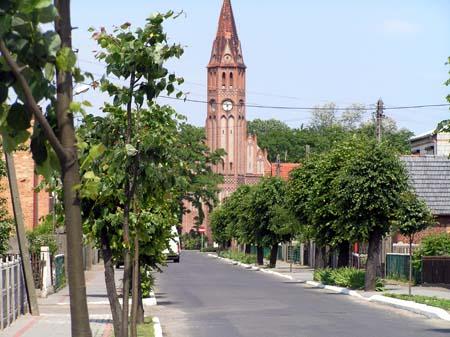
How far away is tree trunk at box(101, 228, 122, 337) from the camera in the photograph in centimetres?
1322

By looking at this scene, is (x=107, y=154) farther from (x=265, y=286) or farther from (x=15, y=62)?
(x=265, y=286)

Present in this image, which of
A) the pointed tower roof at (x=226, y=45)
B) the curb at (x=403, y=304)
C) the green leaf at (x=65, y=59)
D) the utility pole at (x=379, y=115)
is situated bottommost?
the curb at (x=403, y=304)

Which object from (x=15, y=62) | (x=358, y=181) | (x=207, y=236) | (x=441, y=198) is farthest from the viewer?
(x=207, y=236)

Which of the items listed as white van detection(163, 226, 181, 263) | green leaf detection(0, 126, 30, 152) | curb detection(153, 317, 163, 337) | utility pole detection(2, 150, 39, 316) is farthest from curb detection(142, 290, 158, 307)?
green leaf detection(0, 126, 30, 152)

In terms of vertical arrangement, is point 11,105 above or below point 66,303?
above

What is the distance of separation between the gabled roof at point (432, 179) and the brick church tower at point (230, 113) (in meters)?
80.8

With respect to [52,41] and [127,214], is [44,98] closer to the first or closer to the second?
[52,41]

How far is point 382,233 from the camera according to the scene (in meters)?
39.0

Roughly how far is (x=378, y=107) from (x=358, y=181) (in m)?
7.86

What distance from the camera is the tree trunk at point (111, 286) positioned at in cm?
1322

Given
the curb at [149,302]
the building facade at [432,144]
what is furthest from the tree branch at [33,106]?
the building facade at [432,144]

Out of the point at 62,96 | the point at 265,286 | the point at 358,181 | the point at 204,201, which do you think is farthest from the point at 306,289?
the point at 204,201

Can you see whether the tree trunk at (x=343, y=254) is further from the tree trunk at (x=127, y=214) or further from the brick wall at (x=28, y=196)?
the tree trunk at (x=127, y=214)

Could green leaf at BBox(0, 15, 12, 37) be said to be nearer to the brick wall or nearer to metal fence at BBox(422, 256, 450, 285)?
metal fence at BBox(422, 256, 450, 285)
